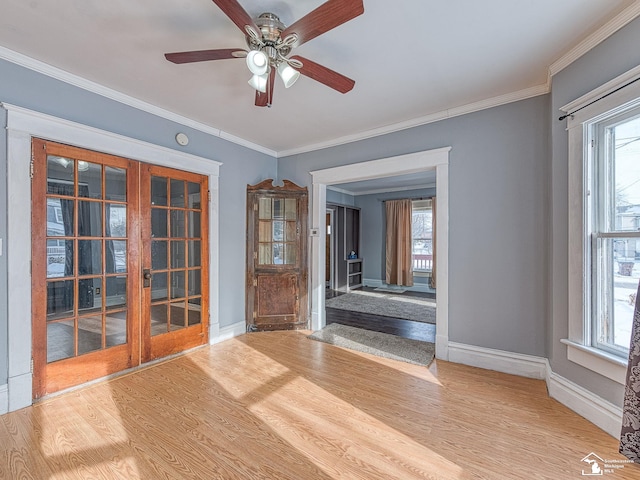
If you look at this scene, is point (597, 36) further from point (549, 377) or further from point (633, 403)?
point (549, 377)

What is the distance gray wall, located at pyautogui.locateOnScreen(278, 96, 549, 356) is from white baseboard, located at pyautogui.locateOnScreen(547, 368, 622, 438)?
0.43 m

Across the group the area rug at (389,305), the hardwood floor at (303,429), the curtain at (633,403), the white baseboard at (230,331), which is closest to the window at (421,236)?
the area rug at (389,305)

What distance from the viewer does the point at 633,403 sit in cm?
153

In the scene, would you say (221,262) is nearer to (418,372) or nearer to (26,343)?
(26,343)

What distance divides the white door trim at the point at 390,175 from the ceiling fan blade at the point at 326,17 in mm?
1998

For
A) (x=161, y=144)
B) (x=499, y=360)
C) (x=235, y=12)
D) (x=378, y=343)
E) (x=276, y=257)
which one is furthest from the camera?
(x=276, y=257)

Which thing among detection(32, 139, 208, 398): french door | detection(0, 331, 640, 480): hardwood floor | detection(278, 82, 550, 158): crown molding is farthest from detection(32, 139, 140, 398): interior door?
detection(278, 82, 550, 158): crown molding

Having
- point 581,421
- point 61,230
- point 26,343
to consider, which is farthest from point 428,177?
point 26,343

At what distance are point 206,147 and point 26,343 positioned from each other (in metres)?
2.47

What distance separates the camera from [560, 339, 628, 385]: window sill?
174 centimetres

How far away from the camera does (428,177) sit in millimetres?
5777

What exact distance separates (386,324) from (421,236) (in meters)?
3.57

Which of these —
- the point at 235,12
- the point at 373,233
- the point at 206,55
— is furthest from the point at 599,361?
the point at 373,233

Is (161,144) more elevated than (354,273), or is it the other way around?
(161,144)
